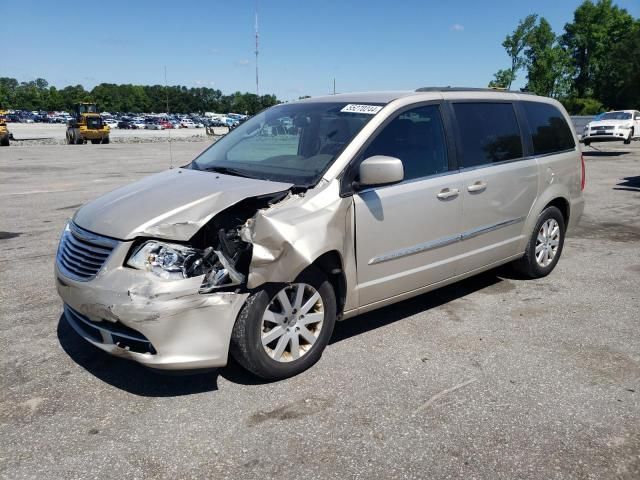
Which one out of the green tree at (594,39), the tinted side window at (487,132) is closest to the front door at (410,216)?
the tinted side window at (487,132)

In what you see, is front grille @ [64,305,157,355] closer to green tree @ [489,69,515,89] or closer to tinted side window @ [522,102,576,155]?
tinted side window @ [522,102,576,155]

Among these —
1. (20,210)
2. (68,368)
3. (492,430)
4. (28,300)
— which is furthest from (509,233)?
(20,210)

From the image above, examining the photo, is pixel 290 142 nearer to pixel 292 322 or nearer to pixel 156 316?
pixel 292 322

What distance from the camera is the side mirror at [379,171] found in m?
3.53

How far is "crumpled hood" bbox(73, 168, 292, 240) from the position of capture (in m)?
3.20

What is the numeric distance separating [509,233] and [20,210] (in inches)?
315

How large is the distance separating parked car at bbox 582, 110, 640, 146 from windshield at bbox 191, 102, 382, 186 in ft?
73.7

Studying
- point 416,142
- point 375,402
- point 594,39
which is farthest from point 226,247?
point 594,39

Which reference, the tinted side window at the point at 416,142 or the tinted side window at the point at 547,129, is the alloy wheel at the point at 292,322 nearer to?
the tinted side window at the point at 416,142

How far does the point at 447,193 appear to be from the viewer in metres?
4.24

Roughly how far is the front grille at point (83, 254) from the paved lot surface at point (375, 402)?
700 millimetres

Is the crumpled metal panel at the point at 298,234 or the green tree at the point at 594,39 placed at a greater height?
the green tree at the point at 594,39

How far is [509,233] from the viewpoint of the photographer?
5000mm

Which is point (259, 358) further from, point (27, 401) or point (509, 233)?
point (509, 233)
